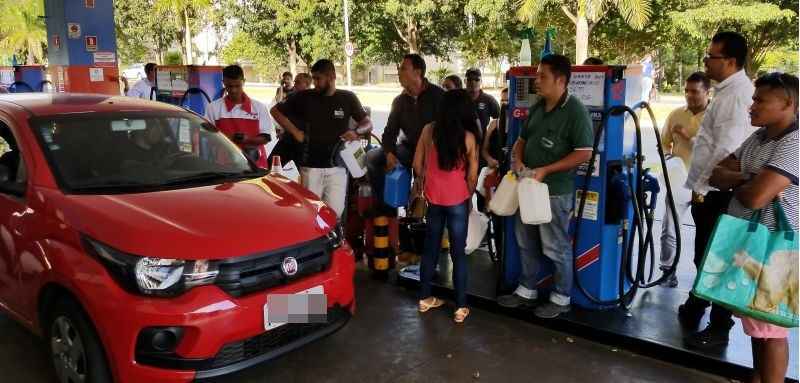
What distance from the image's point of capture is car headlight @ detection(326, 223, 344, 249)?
372 centimetres

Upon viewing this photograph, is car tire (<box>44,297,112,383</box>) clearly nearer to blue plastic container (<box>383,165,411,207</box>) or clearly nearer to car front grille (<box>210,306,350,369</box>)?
car front grille (<box>210,306,350,369</box>)

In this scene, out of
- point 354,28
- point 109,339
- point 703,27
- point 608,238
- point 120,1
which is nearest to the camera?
point 109,339

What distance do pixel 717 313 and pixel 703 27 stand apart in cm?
2219

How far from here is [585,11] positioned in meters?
20.7

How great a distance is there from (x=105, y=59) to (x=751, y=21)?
20243mm

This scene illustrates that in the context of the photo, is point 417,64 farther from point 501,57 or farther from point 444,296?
point 501,57

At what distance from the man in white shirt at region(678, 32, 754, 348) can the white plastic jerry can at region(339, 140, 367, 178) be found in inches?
107

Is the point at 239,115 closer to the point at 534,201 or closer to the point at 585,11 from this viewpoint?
the point at 534,201

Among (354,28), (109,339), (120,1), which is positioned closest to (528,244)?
(109,339)

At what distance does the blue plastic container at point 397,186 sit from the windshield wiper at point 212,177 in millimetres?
1225

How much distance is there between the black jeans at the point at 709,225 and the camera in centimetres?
397

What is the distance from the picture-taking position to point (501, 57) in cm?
3450

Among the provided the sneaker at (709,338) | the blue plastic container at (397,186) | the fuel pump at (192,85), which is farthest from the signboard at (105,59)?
the sneaker at (709,338)

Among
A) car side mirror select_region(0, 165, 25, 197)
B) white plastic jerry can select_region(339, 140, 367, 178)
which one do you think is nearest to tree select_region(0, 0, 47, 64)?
white plastic jerry can select_region(339, 140, 367, 178)
